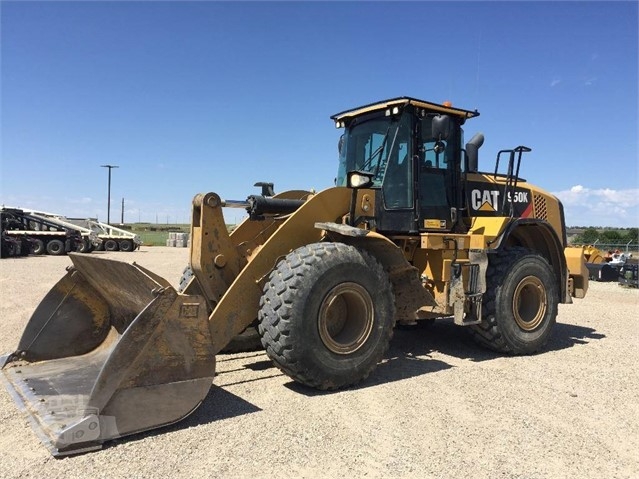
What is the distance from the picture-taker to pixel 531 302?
697 centimetres

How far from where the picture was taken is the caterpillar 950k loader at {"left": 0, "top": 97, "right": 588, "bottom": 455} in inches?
153

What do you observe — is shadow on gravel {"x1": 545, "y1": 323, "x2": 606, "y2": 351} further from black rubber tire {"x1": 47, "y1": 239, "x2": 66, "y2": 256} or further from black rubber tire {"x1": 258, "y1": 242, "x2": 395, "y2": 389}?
black rubber tire {"x1": 47, "y1": 239, "x2": 66, "y2": 256}

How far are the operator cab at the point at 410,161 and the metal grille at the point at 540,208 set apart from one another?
180cm

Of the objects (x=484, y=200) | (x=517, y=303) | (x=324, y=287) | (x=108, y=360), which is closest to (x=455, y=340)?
(x=517, y=303)

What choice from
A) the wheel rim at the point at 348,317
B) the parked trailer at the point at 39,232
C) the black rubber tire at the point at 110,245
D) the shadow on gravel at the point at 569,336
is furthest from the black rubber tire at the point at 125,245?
the wheel rim at the point at 348,317

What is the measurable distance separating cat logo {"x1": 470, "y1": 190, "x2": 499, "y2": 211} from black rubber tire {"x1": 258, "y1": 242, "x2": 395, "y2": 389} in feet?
7.78

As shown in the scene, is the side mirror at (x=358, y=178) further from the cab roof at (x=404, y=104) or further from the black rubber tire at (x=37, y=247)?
the black rubber tire at (x=37, y=247)

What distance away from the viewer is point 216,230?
5070 mm

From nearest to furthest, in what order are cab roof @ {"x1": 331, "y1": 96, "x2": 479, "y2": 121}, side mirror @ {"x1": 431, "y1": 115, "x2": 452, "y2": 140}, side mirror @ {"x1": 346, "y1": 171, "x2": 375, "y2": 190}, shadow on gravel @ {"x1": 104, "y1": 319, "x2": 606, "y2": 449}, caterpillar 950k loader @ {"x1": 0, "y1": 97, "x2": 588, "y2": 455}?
caterpillar 950k loader @ {"x1": 0, "y1": 97, "x2": 588, "y2": 455} → shadow on gravel @ {"x1": 104, "y1": 319, "x2": 606, "y2": 449} → side mirror @ {"x1": 346, "y1": 171, "x2": 375, "y2": 190} → side mirror @ {"x1": 431, "y1": 115, "x2": 452, "y2": 140} → cab roof @ {"x1": 331, "y1": 96, "x2": 479, "y2": 121}

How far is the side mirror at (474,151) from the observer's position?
277 inches

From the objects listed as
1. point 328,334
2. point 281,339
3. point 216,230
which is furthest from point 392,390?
point 216,230

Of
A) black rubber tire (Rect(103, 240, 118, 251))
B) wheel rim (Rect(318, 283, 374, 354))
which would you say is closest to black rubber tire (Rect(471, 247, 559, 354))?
wheel rim (Rect(318, 283, 374, 354))

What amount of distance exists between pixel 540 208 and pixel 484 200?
1.31 meters

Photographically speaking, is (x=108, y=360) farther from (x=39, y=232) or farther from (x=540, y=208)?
(x=39, y=232)
